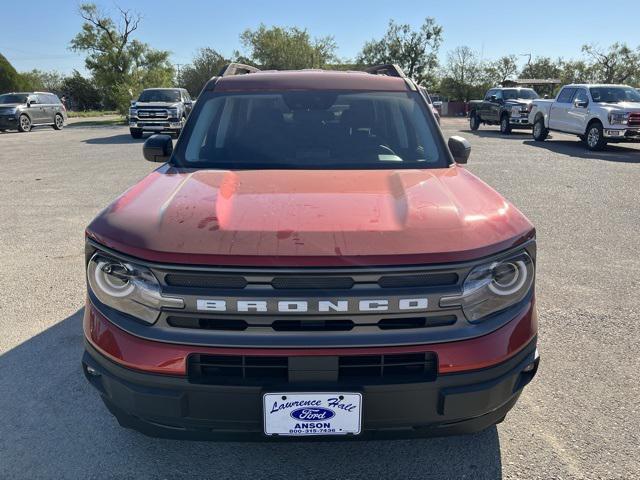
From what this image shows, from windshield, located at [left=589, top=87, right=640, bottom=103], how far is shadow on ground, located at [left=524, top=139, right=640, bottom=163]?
1.48 metres

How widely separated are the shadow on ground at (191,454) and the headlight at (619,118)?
46.4 ft

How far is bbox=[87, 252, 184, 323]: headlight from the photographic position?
77.0 inches

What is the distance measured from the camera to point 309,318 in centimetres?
190

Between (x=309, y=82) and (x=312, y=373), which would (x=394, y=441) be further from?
(x=309, y=82)

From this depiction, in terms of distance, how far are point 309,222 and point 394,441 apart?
4.22ft

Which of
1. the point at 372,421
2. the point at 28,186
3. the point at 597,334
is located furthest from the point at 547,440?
the point at 28,186

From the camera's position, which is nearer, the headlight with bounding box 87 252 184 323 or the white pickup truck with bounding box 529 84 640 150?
the headlight with bounding box 87 252 184 323

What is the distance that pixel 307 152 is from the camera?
3.21 m

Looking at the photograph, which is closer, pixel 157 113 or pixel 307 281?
pixel 307 281

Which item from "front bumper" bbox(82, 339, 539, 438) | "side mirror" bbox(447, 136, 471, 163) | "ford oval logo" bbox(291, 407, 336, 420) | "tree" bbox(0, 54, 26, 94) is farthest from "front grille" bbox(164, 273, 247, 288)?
→ "tree" bbox(0, 54, 26, 94)

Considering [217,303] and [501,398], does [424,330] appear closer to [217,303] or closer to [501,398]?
[501,398]

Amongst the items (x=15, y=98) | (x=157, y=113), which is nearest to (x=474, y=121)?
(x=157, y=113)

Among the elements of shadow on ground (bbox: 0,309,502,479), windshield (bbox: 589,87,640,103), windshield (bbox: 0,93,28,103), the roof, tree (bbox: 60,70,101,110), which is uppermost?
tree (bbox: 60,70,101,110)

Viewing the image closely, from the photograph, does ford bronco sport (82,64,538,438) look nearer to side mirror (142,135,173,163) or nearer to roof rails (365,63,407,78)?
side mirror (142,135,173,163)
